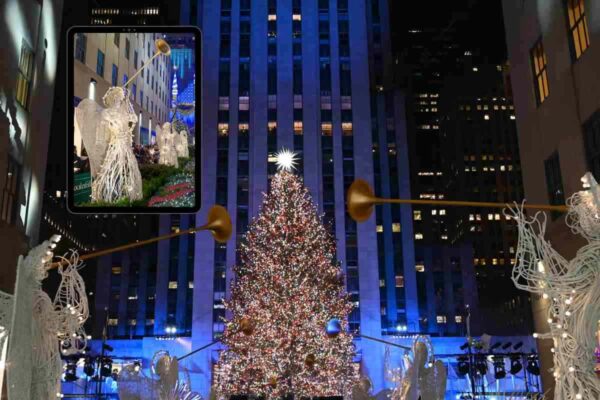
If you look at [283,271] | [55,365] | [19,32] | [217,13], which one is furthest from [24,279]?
[217,13]

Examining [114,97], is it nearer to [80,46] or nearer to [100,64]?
[100,64]

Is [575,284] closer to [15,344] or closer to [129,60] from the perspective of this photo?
[129,60]

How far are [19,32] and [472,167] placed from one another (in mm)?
93332

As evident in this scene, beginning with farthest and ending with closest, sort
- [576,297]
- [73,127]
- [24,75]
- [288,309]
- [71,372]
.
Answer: [71,372] < [288,309] < [24,75] < [576,297] < [73,127]

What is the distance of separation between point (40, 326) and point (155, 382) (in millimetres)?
1765

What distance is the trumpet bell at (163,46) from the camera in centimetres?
280

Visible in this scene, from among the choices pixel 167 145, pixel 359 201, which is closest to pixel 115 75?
pixel 167 145

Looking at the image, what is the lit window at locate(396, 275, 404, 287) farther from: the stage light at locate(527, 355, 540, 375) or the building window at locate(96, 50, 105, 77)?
the building window at locate(96, 50, 105, 77)

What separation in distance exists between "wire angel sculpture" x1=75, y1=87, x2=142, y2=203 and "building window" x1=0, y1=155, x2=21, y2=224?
21.2 ft

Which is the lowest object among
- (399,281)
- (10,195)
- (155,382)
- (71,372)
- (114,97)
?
(155,382)

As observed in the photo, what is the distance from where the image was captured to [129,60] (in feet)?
9.75

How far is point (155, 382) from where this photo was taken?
6445mm

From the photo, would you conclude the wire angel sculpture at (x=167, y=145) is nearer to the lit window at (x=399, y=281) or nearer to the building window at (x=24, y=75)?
the building window at (x=24, y=75)

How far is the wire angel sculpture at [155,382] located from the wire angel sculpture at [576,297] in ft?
12.6
